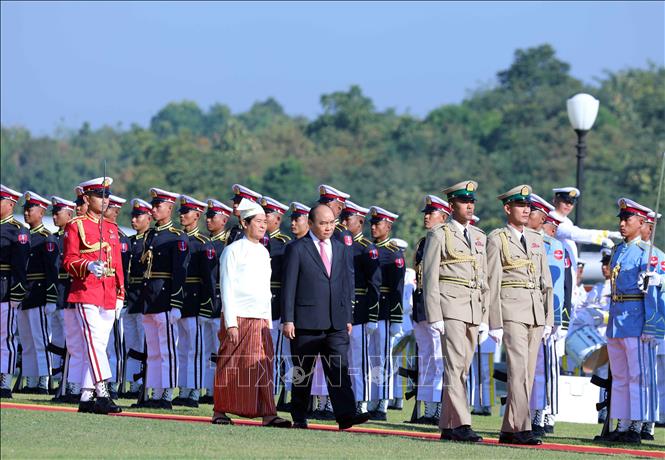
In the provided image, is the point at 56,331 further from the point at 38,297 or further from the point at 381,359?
the point at 381,359

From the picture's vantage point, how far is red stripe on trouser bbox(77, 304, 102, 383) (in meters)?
13.8

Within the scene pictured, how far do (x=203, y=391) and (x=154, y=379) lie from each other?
2948 millimetres

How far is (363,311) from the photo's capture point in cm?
1697

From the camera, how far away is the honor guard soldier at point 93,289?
13883mm

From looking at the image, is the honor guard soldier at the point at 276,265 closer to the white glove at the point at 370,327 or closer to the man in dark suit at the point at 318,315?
the white glove at the point at 370,327

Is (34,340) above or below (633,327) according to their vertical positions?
below

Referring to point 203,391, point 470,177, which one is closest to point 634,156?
point 470,177

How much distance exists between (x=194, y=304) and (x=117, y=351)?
132cm

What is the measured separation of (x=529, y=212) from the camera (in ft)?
47.6

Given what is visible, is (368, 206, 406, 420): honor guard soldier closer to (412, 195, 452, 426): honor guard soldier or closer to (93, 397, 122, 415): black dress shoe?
(412, 195, 452, 426): honor guard soldier

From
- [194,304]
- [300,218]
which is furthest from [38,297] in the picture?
[300,218]

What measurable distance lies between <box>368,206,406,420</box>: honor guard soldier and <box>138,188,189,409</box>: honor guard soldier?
217cm

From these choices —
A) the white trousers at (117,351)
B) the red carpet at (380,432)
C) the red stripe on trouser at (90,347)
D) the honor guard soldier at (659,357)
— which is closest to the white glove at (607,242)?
the honor guard soldier at (659,357)

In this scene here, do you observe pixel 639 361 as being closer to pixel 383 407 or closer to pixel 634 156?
pixel 383 407
